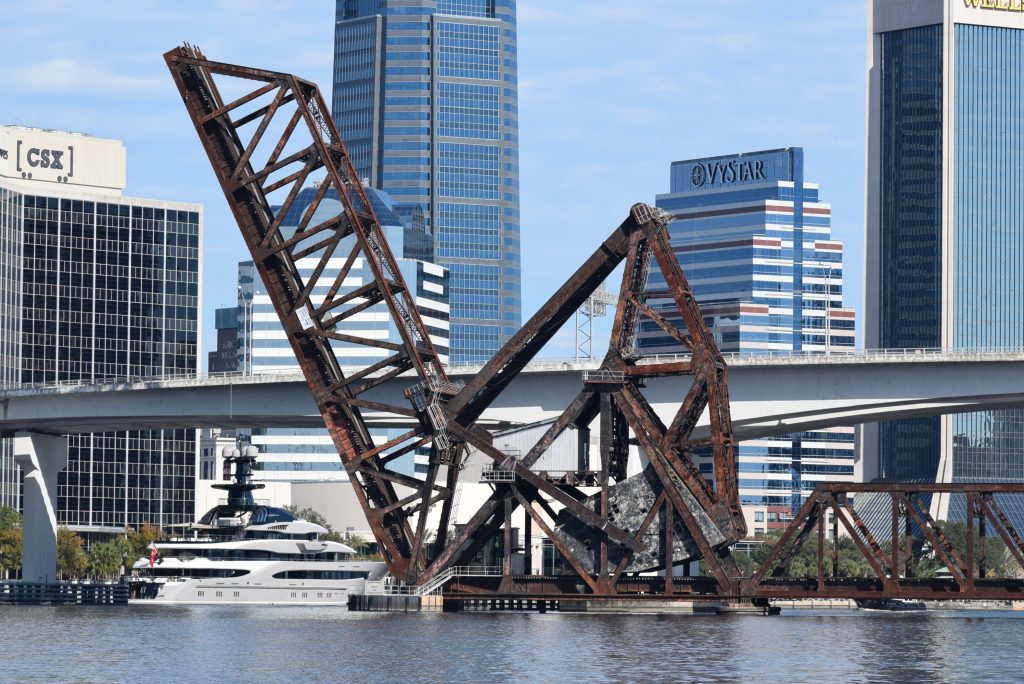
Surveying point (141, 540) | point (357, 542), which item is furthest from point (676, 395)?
point (141, 540)

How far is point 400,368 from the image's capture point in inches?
3789

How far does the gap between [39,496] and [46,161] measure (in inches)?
3204

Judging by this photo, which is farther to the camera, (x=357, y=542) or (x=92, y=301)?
(x=92, y=301)

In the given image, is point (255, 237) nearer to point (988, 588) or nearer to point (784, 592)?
point (784, 592)

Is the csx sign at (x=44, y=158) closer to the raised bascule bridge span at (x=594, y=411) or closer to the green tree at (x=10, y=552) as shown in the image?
the green tree at (x=10, y=552)

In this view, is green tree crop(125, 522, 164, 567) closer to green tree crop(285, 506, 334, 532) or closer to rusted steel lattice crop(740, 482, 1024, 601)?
green tree crop(285, 506, 334, 532)

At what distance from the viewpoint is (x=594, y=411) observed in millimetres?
90750

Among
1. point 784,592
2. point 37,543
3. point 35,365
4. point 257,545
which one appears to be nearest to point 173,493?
point 35,365

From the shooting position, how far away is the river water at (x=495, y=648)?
59688 millimetres

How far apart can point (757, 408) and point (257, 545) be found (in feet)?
94.4

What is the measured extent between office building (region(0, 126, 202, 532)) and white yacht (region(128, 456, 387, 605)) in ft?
266

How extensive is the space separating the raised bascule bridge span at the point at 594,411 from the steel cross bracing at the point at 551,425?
10 centimetres

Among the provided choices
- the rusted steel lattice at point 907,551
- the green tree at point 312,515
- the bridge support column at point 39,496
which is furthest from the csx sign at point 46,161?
the rusted steel lattice at point 907,551

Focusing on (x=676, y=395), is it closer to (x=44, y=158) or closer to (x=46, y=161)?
(x=46, y=161)
